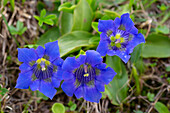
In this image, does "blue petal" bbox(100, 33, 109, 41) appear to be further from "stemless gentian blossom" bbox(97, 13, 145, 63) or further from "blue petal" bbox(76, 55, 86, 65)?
"blue petal" bbox(76, 55, 86, 65)

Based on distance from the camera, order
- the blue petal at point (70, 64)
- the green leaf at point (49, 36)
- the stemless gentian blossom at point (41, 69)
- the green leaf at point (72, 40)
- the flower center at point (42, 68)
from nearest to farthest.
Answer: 1. the blue petal at point (70, 64)
2. the stemless gentian blossom at point (41, 69)
3. the flower center at point (42, 68)
4. the green leaf at point (72, 40)
5. the green leaf at point (49, 36)

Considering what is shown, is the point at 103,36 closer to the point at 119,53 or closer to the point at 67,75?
the point at 119,53

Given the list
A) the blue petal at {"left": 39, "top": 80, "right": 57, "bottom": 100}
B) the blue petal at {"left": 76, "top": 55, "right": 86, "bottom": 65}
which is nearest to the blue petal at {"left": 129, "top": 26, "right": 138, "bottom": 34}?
the blue petal at {"left": 76, "top": 55, "right": 86, "bottom": 65}

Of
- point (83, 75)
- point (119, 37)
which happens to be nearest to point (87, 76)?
point (83, 75)

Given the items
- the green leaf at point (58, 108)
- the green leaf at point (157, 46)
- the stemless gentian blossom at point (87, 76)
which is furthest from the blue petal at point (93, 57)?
the green leaf at point (157, 46)

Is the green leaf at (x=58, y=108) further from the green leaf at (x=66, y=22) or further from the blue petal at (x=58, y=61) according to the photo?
the green leaf at (x=66, y=22)
